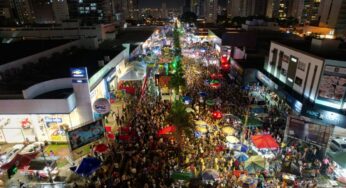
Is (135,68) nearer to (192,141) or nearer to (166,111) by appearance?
(166,111)

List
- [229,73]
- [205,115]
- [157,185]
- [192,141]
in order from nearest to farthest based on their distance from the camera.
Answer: [157,185], [192,141], [205,115], [229,73]

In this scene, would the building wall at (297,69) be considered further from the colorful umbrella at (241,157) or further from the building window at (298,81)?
the colorful umbrella at (241,157)

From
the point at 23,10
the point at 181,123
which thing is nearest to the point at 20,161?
the point at 181,123

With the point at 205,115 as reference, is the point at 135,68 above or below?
above

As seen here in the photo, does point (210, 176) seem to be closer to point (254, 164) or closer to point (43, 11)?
point (254, 164)

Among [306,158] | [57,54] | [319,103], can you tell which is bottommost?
[306,158]

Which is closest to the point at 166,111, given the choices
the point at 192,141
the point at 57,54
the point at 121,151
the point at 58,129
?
the point at 192,141

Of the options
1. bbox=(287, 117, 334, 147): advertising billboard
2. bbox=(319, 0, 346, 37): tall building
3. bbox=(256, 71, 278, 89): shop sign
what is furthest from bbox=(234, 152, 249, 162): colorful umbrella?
bbox=(319, 0, 346, 37): tall building
